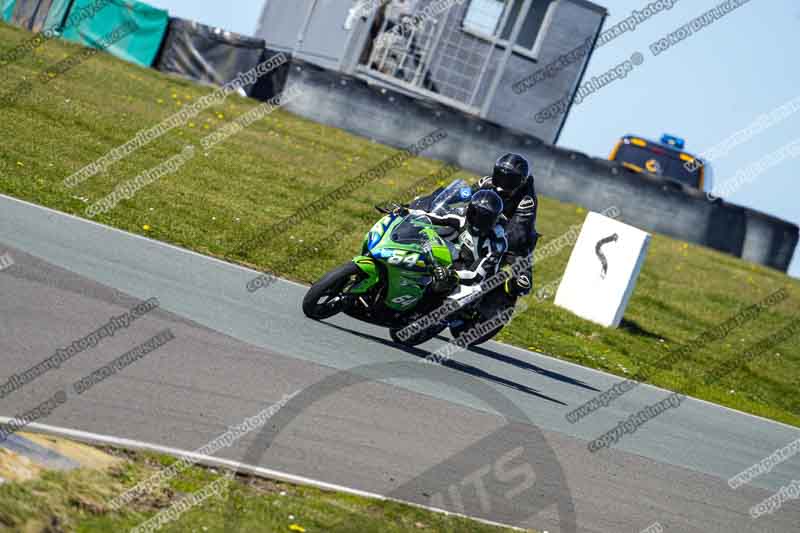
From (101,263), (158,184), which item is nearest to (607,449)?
(101,263)

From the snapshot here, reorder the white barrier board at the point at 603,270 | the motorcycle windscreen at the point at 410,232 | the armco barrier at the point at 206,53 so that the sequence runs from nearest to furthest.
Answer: the motorcycle windscreen at the point at 410,232 → the white barrier board at the point at 603,270 → the armco barrier at the point at 206,53

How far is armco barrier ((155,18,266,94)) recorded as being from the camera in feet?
78.6

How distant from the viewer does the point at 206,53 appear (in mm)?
24469

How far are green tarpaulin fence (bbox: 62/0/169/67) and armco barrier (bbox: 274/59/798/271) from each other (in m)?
3.83

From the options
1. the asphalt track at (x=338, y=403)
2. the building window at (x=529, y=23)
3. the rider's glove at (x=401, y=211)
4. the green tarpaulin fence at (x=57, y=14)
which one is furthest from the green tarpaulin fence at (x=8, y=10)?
the rider's glove at (x=401, y=211)

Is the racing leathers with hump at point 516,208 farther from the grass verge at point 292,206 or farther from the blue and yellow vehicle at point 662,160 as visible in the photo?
the blue and yellow vehicle at point 662,160

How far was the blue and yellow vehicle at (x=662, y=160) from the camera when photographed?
2852 cm

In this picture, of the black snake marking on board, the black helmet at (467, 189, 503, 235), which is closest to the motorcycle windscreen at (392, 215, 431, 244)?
the black helmet at (467, 189, 503, 235)

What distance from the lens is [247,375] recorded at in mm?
8039

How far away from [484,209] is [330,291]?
1465mm

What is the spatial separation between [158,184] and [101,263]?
19.4 ft

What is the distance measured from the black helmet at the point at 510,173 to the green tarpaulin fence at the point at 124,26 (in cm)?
1571

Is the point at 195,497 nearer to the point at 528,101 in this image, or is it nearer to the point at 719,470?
the point at 719,470

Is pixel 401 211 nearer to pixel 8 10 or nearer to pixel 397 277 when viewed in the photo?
pixel 397 277
